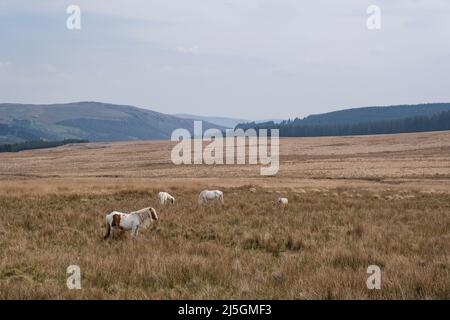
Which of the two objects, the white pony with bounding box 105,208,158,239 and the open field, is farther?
the white pony with bounding box 105,208,158,239

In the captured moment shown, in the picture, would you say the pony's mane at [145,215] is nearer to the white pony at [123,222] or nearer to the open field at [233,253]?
the white pony at [123,222]

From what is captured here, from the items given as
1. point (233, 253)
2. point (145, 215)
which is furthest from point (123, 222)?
point (233, 253)

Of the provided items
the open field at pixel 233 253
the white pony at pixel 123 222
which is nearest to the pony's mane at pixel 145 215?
the white pony at pixel 123 222

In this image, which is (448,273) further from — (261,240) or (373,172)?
(373,172)

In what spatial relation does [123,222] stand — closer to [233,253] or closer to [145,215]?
[145,215]

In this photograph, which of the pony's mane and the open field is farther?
the pony's mane

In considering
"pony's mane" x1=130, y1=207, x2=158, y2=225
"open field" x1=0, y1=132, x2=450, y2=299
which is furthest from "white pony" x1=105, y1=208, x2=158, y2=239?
"open field" x1=0, y1=132, x2=450, y2=299

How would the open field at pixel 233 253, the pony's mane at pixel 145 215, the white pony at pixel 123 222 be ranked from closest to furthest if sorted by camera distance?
1. the open field at pixel 233 253
2. the white pony at pixel 123 222
3. the pony's mane at pixel 145 215

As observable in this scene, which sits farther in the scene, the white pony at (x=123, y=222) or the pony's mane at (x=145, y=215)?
the pony's mane at (x=145, y=215)

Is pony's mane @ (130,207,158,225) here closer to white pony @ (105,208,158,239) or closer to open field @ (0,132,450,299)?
white pony @ (105,208,158,239)

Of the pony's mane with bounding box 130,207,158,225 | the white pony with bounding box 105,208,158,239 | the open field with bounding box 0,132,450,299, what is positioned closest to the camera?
the open field with bounding box 0,132,450,299

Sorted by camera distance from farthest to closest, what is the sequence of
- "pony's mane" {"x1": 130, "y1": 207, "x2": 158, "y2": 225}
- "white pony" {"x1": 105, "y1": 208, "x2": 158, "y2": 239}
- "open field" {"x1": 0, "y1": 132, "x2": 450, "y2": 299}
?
"pony's mane" {"x1": 130, "y1": 207, "x2": 158, "y2": 225} → "white pony" {"x1": 105, "y1": 208, "x2": 158, "y2": 239} → "open field" {"x1": 0, "y1": 132, "x2": 450, "y2": 299}
